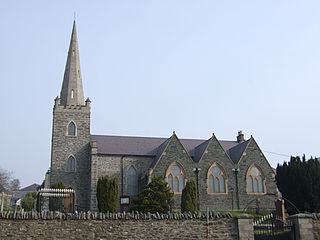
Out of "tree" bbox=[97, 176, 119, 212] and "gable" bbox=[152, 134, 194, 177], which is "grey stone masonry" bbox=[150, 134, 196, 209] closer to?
"gable" bbox=[152, 134, 194, 177]

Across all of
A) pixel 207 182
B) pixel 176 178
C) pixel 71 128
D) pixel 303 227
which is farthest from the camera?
pixel 71 128

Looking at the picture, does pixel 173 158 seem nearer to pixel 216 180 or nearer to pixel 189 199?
pixel 216 180

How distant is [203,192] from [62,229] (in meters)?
25.3

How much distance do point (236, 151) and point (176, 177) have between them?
858cm

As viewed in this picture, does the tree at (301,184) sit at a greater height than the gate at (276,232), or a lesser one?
greater

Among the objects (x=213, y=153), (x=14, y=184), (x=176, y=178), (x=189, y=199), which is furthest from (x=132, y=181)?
(x=14, y=184)

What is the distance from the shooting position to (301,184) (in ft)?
108

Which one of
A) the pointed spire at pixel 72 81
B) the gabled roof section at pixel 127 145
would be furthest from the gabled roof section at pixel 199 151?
the pointed spire at pixel 72 81

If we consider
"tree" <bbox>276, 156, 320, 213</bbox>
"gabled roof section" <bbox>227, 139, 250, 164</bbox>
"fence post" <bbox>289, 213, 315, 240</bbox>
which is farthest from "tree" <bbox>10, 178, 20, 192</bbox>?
"fence post" <bbox>289, 213, 315, 240</bbox>

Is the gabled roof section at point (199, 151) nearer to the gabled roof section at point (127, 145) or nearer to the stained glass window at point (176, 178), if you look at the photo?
the stained glass window at point (176, 178)

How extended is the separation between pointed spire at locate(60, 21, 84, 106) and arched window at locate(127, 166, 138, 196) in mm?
10168

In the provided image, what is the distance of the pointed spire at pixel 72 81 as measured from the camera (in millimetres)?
47281

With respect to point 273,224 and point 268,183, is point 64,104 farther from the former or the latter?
point 273,224

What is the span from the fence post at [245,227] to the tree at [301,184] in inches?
550
